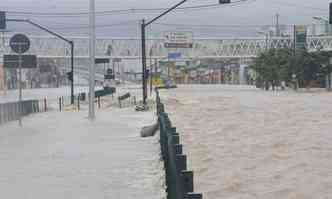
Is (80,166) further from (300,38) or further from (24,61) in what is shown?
(300,38)

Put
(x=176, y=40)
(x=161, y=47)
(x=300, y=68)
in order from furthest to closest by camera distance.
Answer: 1. (x=161, y=47)
2. (x=300, y=68)
3. (x=176, y=40)

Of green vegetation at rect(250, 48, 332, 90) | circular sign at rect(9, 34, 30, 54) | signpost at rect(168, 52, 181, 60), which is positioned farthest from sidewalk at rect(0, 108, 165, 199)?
signpost at rect(168, 52, 181, 60)

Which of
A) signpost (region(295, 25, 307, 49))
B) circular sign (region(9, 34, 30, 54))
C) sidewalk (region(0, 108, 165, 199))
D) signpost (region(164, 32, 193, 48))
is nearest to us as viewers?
sidewalk (region(0, 108, 165, 199))

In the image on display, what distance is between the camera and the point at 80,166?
15383 mm

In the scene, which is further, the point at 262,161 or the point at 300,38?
the point at 300,38

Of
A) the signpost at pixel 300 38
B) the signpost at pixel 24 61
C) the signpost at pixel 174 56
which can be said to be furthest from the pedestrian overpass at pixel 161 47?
the signpost at pixel 24 61

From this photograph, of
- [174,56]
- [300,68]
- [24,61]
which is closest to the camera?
[24,61]

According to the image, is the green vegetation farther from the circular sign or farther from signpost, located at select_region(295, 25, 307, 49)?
the circular sign

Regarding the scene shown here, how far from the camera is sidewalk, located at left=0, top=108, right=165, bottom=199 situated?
39.3 ft

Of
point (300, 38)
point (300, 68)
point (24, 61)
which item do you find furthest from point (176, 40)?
point (24, 61)

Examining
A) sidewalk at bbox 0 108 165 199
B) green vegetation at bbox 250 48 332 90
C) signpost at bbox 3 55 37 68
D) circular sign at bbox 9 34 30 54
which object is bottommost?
green vegetation at bbox 250 48 332 90

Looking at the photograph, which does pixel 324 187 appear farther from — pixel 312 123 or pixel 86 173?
pixel 312 123

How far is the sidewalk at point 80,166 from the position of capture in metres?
12.0

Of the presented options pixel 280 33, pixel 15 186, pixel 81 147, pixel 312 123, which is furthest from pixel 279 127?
pixel 280 33
